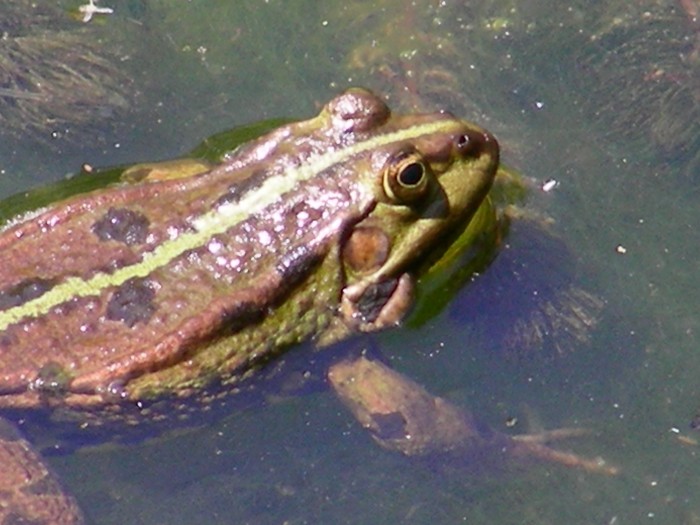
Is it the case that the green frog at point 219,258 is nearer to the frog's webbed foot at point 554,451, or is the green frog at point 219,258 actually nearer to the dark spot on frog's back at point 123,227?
the dark spot on frog's back at point 123,227

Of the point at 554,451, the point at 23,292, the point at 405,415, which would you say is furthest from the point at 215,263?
the point at 554,451

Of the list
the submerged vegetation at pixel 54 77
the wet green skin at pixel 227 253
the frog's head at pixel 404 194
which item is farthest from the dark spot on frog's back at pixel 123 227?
the submerged vegetation at pixel 54 77

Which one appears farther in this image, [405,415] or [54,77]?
[54,77]

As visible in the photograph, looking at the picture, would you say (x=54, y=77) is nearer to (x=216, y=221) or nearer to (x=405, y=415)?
(x=216, y=221)

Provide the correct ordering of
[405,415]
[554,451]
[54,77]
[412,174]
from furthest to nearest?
1. [54,77]
2. [554,451]
3. [405,415]
4. [412,174]

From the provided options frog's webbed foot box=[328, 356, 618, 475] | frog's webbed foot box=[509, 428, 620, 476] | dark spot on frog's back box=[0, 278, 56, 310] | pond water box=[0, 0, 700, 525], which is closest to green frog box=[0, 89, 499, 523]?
dark spot on frog's back box=[0, 278, 56, 310]

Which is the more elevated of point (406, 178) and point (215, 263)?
point (406, 178)

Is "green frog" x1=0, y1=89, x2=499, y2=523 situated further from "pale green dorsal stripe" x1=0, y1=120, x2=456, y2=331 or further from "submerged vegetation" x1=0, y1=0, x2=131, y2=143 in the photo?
"submerged vegetation" x1=0, y1=0, x2=131, y2=143

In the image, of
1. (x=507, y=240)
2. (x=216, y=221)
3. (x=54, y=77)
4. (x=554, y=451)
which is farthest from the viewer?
(x=54, y=77)
